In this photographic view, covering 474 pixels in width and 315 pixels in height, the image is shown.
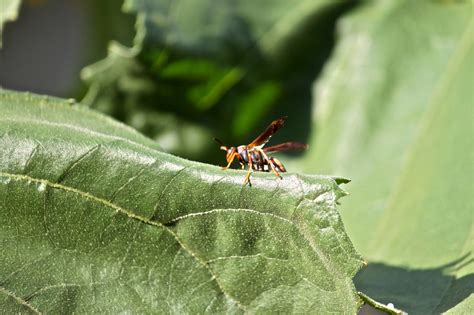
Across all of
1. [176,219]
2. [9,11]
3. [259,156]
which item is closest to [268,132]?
[259,156]

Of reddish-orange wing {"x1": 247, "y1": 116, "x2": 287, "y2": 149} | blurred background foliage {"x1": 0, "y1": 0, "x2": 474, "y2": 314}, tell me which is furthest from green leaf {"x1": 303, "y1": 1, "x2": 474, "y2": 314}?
reddish-orange wing {"x1": 247, "y1": 116, "x2": 287, "y2": 149}

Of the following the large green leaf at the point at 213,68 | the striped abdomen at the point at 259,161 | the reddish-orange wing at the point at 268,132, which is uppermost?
the reddish-orange wing at the point at 268,132

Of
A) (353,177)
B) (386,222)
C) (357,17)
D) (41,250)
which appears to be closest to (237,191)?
(41,250)

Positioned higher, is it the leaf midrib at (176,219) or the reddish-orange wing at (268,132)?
the reddish-orange wing at (268,132)

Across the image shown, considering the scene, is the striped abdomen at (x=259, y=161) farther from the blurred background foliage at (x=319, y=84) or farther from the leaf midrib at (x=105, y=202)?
the blurred background foliage at (x=319, y=84)

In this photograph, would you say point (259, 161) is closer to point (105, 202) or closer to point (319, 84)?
point (105, 202)

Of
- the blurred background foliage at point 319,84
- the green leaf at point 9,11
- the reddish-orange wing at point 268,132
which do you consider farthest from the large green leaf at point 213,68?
the reddish-orange wing at point 268,132

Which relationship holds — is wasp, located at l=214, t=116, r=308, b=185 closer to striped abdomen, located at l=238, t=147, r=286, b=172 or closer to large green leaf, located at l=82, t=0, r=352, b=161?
striped abdomen, located at l=238, t=147, r=286, b=172
